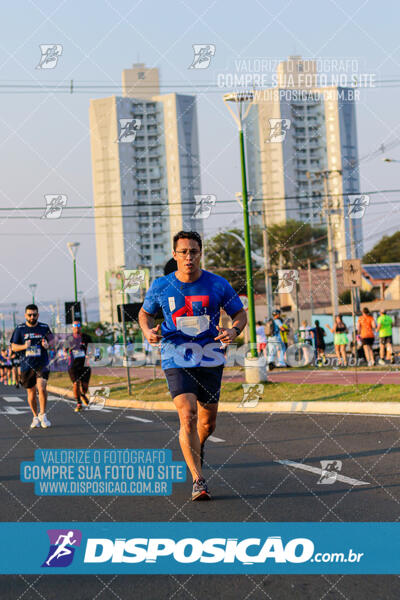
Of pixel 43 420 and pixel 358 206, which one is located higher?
pixel 358 206

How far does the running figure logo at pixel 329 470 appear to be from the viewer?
747 centimetres

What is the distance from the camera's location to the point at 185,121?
141 m

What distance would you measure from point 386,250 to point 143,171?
57.1 metres

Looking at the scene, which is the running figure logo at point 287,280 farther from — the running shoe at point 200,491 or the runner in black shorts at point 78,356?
the running shoe at point 200,491

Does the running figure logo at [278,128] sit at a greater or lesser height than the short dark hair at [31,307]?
greater

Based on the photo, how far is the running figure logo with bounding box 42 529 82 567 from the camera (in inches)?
197

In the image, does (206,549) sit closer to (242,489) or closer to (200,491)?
(200,491)

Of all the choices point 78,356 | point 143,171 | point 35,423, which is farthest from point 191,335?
point 143,171

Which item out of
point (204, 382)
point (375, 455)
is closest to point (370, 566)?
point (204, 382)

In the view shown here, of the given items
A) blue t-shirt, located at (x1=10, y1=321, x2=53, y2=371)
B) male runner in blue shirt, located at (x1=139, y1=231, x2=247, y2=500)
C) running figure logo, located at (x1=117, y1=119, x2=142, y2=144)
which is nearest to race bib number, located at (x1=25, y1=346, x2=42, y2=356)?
blue t-shirt, located at (x1=10, y1=321, x2=53, y2=371)

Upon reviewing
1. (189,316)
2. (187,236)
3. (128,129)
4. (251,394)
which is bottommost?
(251,394)

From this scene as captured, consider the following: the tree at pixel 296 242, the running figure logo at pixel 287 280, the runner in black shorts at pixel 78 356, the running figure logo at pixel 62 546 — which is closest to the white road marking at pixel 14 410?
the runner in black shorts at pixel 78 356

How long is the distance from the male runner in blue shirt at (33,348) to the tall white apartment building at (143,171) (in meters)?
120

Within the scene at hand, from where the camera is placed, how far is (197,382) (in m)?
6.95
